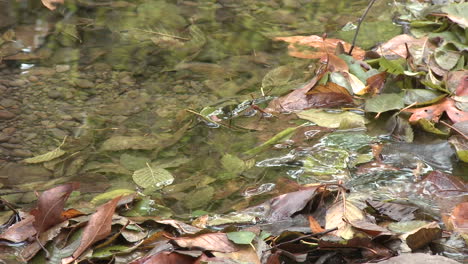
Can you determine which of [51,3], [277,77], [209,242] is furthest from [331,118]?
[51,3]

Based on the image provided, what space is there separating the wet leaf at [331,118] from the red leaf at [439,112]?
157 mm

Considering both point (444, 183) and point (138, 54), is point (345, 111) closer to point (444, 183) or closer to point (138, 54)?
point (444, 183)

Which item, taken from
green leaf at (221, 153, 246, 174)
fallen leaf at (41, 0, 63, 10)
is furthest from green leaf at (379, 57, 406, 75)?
fallen leaf at (41, 0, 63, 10)

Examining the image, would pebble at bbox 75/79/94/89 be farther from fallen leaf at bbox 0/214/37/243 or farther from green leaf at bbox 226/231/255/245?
green leaf at bbox 226/231/255/245

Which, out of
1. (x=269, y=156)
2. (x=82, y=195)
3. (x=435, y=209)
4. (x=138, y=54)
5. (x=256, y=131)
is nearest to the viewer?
(x=435, y=209)

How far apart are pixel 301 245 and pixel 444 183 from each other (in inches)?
19.4

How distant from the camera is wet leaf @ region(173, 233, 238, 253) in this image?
1.37 metres

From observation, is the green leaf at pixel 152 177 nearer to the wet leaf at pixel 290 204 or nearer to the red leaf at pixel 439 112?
the wet leaf at pixel 290 204

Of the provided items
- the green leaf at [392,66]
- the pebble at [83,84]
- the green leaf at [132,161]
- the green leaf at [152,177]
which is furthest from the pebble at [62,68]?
the green leaf at [392,66]

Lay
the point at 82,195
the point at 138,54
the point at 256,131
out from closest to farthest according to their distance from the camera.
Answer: the point at 82,195
the point at 256,131
the point at 138,54

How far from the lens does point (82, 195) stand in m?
1.68

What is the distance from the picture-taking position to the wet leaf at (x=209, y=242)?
1.37 meters

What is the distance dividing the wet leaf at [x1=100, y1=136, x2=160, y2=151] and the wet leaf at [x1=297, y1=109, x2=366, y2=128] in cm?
49

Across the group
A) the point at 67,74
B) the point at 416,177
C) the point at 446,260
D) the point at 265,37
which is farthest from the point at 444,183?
the point at 67,74
